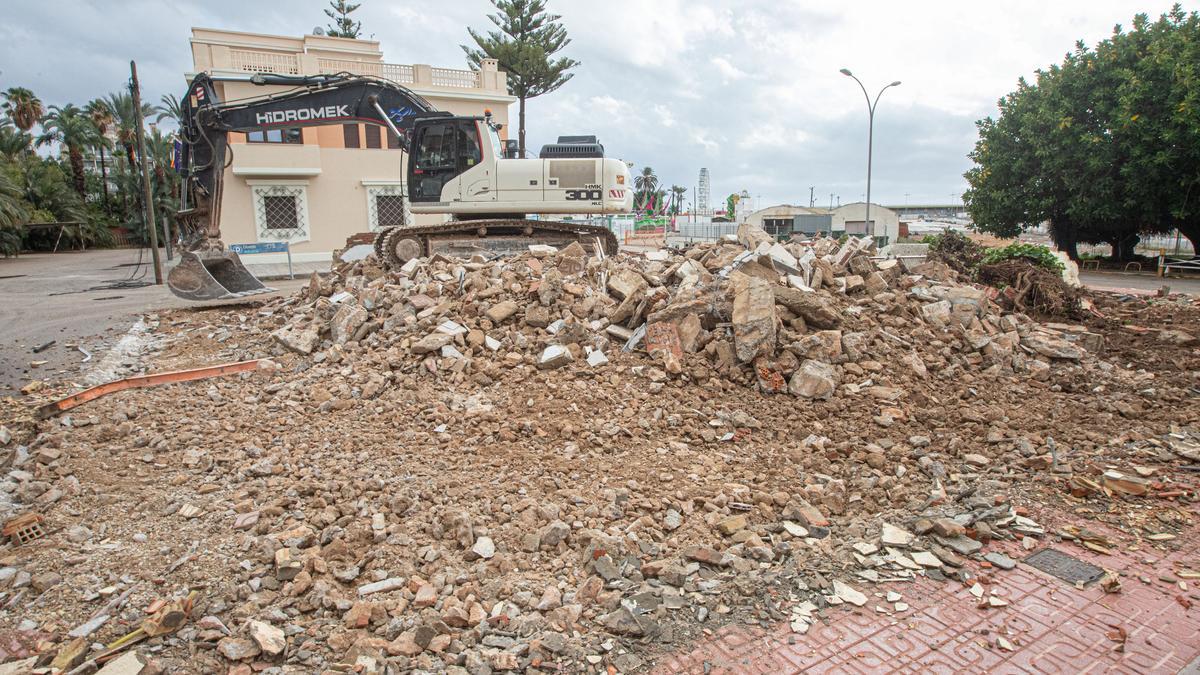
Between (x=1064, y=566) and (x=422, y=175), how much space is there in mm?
10043

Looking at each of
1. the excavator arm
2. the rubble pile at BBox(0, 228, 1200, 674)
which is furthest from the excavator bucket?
the rubble pile at BBox(0, 228, 1200, 674)

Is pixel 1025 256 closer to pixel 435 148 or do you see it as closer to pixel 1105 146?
pixel 435 148

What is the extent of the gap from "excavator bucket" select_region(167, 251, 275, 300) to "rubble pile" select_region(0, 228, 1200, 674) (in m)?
1.91

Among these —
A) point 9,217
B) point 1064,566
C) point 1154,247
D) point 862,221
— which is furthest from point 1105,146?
point 9,217

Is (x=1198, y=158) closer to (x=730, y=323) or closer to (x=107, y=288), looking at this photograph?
(x=730, y=323)

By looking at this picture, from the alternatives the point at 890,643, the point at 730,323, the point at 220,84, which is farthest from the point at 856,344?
the point at 220,84

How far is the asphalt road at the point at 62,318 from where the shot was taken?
24.2ft

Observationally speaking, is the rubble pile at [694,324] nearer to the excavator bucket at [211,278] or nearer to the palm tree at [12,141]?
the excavator bucket at [211,278]

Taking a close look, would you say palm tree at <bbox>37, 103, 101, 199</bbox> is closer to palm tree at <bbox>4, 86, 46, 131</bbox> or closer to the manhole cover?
palm tree at <bbox>4, 86, 46, 131</bbox>

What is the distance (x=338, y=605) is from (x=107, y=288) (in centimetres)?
1605

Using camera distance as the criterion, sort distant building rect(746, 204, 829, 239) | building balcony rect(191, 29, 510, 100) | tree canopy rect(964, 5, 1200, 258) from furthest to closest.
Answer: distant building rect(746, 204, 829, 239) → building balcony rect(191, 29, 510, 100) → tree canopy rect(964, 5, 1200, 258)

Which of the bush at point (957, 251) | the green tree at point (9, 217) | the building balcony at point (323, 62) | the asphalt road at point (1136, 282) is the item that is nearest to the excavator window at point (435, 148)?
the bush at point (957, 251)

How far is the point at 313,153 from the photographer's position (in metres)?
23.8

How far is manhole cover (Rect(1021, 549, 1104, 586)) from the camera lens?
142 inches
